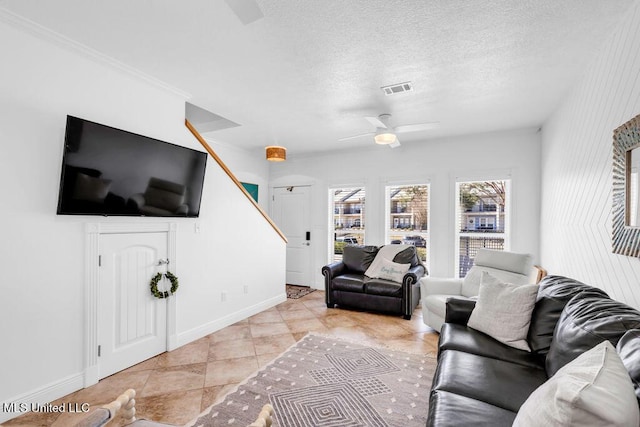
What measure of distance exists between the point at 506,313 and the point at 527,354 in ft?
0.90

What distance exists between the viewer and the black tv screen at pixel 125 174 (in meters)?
2.16

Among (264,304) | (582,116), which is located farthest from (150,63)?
(582,116)

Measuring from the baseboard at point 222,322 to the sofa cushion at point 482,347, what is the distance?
2.48 metres

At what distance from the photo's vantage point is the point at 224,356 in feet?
9.34

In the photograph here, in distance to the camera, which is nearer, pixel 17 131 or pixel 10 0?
pixel 10 0

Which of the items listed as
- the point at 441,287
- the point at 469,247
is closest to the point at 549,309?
the point at 441,287

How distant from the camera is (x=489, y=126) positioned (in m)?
4.14

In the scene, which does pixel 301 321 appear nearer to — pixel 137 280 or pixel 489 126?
pixel 137 280

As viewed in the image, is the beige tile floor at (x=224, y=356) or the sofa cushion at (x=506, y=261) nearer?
the beige tile floor at (x=224, y=356)

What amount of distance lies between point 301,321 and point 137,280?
1.98 metres

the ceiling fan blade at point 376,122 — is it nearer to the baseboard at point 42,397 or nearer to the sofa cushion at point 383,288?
the sofa cushion at point 383,288

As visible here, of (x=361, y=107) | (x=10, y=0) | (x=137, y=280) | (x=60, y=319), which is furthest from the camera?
(x=361, y=107)

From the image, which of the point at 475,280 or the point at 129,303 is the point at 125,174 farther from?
the point at 475,280

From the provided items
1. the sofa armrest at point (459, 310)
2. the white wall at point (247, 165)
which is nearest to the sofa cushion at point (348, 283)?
the sofa armrest at point (459, 310)
